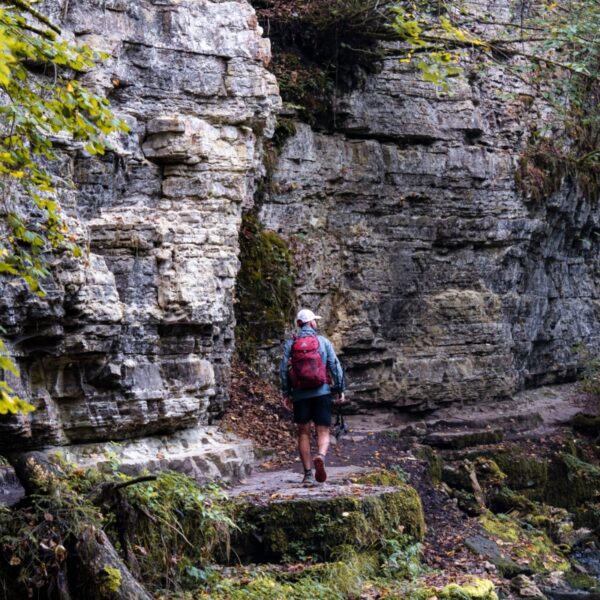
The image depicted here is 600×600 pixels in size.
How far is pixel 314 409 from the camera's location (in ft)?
31.6

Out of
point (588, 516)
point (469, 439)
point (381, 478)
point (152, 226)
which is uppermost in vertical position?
point (152, 226)

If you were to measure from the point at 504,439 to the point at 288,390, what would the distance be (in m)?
6.81

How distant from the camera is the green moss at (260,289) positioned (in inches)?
560

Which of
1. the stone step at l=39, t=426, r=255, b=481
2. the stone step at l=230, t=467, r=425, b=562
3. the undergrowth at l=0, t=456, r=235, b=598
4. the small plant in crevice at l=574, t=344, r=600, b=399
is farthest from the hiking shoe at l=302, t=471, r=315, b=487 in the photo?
the small plant in crevice at l=574, t=344, r=600, b=399

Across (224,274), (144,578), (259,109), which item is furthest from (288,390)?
(259,109)

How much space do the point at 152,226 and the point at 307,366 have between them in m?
2.23

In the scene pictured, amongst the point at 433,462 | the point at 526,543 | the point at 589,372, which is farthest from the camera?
the point at 589,372

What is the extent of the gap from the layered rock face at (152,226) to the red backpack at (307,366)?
1.35 m

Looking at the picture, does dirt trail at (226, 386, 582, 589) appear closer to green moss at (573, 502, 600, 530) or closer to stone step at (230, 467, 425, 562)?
stone step at (230, 467, 425, 562)

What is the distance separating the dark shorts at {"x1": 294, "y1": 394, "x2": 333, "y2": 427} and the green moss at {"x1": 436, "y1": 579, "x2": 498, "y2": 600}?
81.2 inches

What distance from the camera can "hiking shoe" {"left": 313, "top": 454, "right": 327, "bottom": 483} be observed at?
9.40 metres

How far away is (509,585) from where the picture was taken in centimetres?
1027

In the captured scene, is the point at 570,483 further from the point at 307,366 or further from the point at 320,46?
the point at 320,46

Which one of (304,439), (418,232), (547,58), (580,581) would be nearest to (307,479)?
(304,439)
